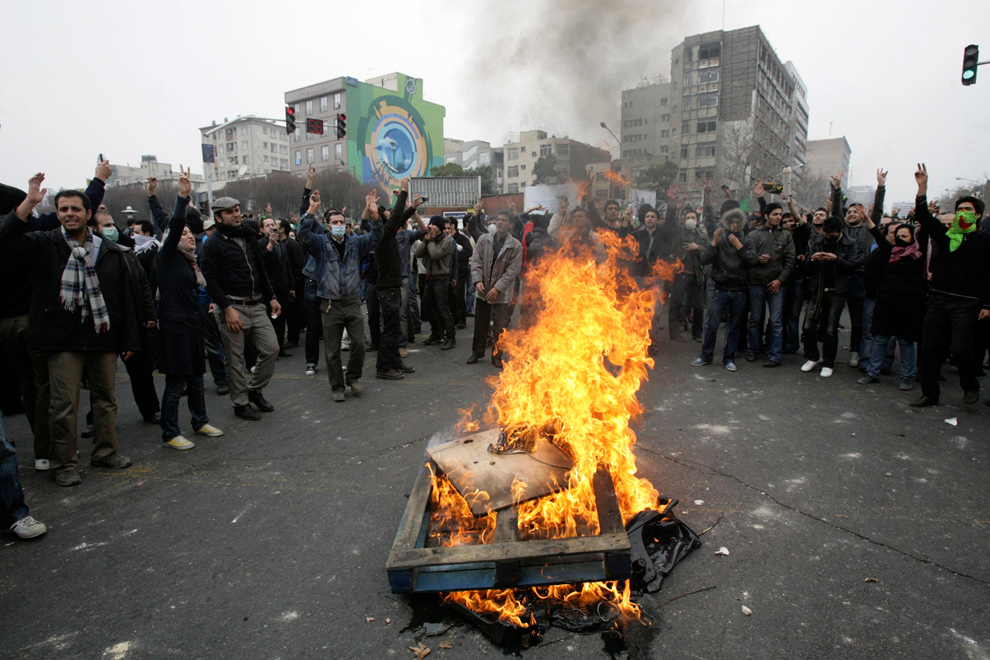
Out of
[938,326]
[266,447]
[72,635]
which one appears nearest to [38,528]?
[72,635]

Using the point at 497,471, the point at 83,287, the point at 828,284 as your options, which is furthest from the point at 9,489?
the point at 828,284

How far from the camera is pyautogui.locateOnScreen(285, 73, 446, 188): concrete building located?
246 ft

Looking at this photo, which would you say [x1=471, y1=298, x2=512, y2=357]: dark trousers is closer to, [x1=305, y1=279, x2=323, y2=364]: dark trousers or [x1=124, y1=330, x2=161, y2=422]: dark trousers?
[x1=305, y1=279, x2=323, y2=364]: dark trousers

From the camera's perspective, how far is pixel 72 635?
2.65 m

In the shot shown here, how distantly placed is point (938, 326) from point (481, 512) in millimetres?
5769

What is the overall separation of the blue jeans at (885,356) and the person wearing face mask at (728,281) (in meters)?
1.64

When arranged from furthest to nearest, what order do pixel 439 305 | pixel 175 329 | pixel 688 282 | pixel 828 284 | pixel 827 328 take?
pixel 688 282 → pixel 439 305 → pixel 828 284 → pixel 827 328 → pixel 175 329

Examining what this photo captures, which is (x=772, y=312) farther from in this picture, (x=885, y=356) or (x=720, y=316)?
(x=885, y=356)

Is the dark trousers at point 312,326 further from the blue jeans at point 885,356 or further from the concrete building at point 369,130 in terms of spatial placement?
the concrete building at point 369,130

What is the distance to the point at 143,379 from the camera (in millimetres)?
5664

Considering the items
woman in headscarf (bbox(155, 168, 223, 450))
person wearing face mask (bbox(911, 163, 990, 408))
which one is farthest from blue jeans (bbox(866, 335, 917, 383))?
woman in headscarf (bbox(155, 168, 223, 450))

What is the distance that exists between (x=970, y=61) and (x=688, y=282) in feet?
42.9

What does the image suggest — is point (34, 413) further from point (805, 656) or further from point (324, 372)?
point (805, 656)

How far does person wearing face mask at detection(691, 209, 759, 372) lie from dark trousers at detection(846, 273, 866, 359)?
4.42 feet
